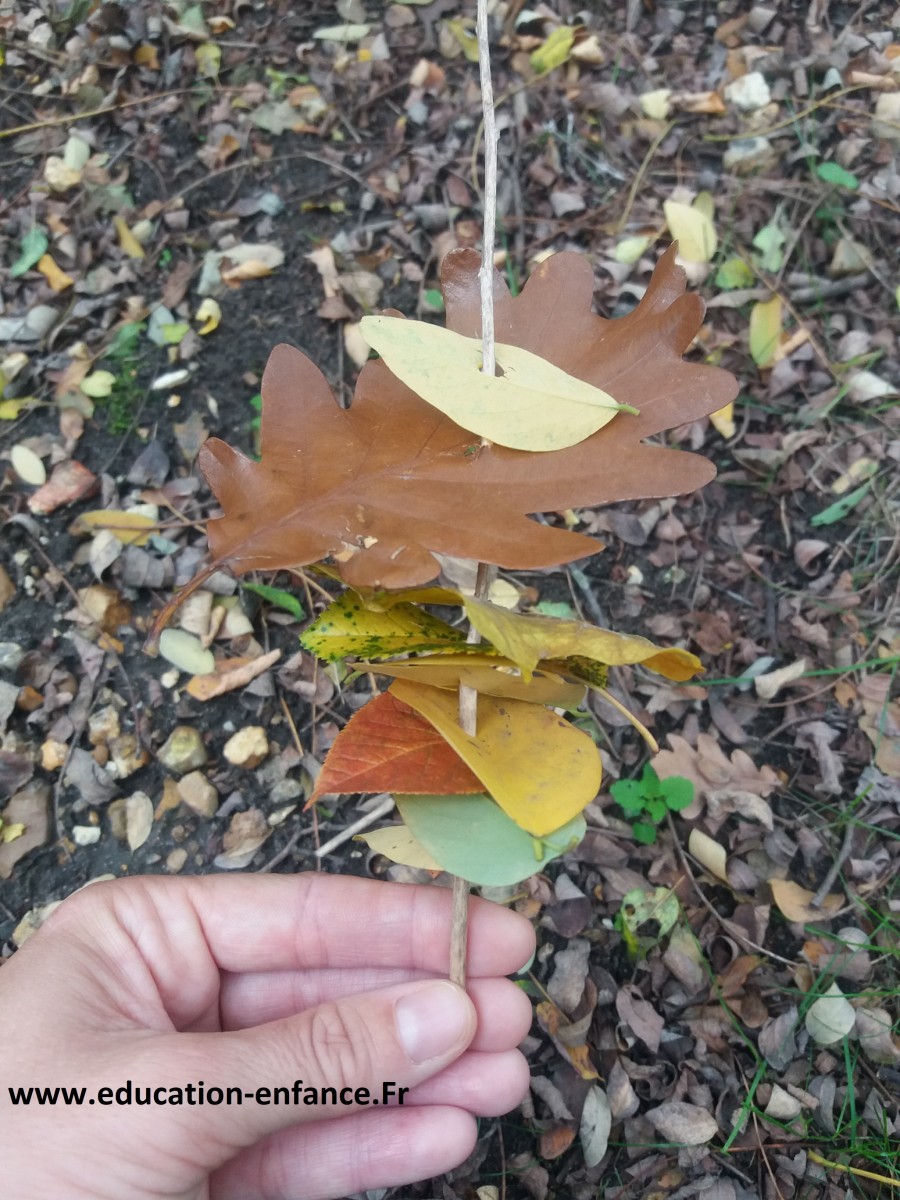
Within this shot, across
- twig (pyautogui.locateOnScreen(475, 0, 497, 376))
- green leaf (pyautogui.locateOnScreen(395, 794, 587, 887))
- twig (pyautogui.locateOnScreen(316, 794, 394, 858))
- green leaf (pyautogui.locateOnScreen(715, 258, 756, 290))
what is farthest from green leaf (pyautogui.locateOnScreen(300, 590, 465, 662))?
green leaf (pyautogui.locateOnScreen(715, 258, 756, 290))

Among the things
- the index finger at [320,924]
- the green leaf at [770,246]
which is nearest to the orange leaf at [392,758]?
the index finger at [320,924]

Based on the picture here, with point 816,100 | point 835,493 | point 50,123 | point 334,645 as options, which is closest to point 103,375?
point 50,123

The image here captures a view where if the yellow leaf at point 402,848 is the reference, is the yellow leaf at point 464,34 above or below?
above

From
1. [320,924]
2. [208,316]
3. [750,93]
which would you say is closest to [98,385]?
[208,316]

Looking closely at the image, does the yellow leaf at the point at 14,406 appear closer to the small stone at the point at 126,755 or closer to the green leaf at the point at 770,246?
the small stone at the point at 126,755

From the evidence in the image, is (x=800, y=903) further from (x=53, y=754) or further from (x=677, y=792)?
(x=53, y=754)

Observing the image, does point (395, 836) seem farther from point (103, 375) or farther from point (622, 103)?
point (622, 103)

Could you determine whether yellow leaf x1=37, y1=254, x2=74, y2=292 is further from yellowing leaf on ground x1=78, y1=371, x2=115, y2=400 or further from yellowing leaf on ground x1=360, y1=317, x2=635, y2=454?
yellowing leaf on ground x1=360, y1=317, x2=635, y2=454
